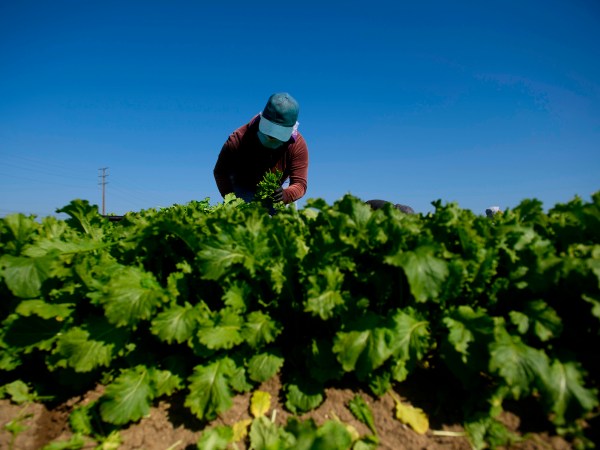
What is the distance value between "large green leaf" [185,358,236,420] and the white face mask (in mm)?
4395

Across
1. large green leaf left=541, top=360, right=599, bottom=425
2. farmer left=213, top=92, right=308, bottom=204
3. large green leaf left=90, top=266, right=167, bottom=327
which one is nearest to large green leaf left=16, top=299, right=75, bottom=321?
large green leaf left=90, top=266, right=167, bottom=327

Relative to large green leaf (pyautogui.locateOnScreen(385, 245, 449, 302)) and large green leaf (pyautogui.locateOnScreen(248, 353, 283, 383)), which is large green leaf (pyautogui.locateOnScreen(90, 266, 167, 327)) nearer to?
large green leaf (pyautogui.locateOnScreen(248, 353, 283, 383))

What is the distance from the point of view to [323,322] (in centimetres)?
236

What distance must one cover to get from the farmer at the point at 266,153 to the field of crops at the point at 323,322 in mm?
3283

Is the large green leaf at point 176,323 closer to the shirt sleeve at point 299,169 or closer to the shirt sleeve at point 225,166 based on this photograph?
the shirt sleeve at point 299,169

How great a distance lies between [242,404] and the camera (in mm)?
2252

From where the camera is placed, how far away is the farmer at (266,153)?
219 inches

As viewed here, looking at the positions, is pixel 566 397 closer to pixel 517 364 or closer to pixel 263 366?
pixel 517 364

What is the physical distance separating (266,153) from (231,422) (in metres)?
4.74

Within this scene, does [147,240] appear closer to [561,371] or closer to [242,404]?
[242,404]

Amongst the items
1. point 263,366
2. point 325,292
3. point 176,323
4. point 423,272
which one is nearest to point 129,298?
point 176,323

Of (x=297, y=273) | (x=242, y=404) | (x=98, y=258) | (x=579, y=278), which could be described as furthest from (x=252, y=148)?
(x=579, y=278)

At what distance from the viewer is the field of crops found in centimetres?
187

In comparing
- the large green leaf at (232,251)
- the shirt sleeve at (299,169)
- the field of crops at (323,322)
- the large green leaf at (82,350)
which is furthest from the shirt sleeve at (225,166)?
the large green leaf at (82,350)
